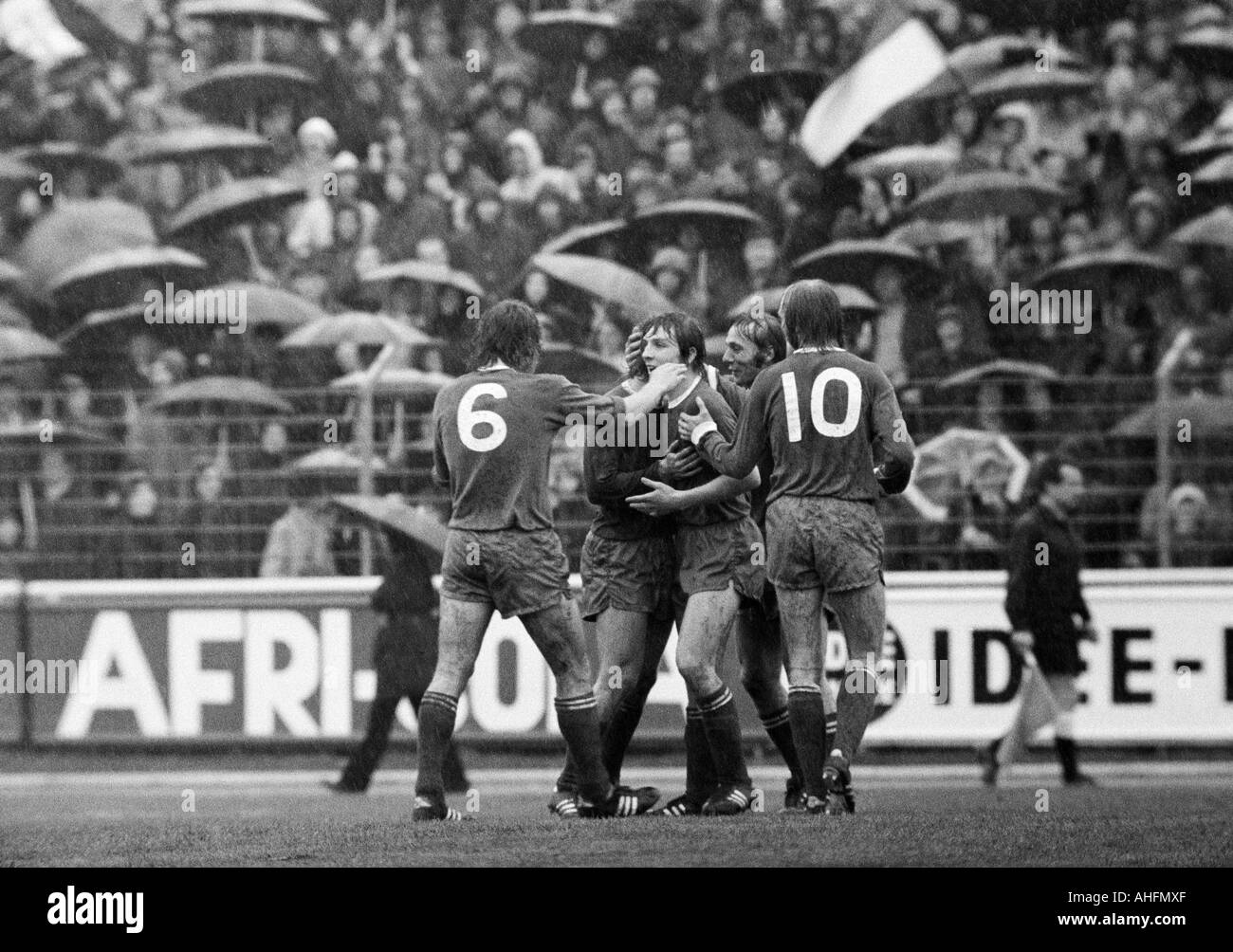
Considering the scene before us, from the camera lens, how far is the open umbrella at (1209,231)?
13.7 m

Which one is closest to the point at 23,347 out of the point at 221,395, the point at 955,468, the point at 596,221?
the point at 221,395

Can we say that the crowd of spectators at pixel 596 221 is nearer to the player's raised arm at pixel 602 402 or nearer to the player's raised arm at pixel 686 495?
the player's raised arm at pixel 686 495

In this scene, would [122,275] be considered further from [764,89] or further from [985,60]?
[985,60]

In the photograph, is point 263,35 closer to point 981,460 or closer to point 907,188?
point 907,188

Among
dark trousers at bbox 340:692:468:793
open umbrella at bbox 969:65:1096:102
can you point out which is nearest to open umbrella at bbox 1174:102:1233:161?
open umbrella at bbox 969:65:1096:102

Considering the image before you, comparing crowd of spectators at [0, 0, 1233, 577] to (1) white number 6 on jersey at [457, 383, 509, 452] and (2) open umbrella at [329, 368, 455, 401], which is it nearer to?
(2) open umbrella at [329, 368, 455, 401]

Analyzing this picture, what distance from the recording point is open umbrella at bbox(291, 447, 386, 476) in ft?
43.2

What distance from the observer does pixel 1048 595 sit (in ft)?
38.7

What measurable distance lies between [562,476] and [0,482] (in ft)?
12.4

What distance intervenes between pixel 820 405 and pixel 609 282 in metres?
5.50

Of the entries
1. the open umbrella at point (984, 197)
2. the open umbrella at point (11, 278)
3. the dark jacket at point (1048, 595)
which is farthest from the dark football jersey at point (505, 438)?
the open umbrella at point (11, 278)

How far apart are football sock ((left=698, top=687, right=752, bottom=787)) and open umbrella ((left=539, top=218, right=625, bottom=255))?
5953mm

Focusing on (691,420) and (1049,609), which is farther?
(1049,609)

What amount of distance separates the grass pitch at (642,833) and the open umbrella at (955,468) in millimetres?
2104
